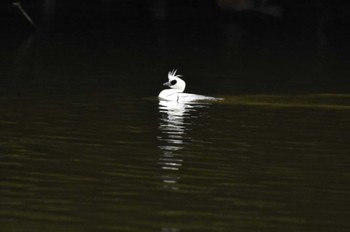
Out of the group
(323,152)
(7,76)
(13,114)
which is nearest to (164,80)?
(7,76)

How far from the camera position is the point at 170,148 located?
18.2 m

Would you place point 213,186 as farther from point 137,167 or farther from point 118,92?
point 118,92

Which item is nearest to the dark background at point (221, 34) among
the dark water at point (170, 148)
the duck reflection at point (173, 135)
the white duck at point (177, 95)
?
the dark water at point (170, 148)

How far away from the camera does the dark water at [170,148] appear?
13.4 metres

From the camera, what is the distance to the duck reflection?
52.4 ft

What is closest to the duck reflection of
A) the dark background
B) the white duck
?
the white duck

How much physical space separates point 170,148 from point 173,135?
1446 mm

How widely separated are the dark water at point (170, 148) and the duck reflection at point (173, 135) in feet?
0.09

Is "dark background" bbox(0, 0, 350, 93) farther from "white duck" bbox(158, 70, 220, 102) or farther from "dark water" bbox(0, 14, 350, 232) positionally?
"white duck" bbox(158, 70, 220, 102)

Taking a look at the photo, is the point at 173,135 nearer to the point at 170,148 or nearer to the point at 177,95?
the point at 170,148

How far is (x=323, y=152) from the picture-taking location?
714 inches

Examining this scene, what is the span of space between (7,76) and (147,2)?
3264 centimetres

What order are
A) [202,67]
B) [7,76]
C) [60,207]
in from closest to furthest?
[60,207]
[7,76]
[202,67]

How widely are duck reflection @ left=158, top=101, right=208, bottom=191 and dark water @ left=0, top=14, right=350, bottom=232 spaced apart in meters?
0.03
